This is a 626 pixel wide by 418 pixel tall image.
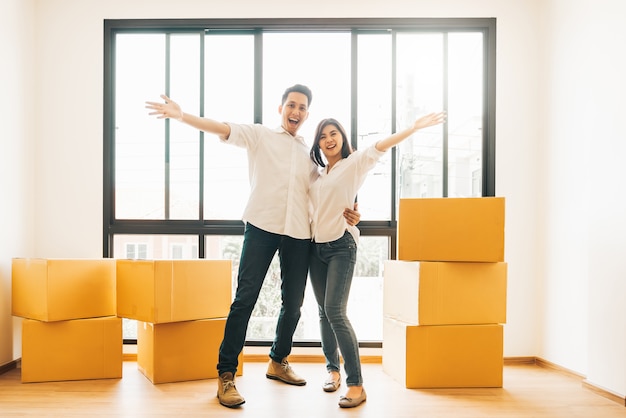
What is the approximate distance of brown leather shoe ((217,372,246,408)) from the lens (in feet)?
7.77

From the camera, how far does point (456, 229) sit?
2682mm

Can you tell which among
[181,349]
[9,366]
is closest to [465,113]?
[181,349]

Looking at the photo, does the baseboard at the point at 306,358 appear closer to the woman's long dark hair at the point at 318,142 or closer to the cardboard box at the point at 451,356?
the cardboard box at the point at 451,356

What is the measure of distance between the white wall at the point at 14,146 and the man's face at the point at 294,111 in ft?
5.30

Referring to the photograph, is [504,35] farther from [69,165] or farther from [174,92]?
[69,165]

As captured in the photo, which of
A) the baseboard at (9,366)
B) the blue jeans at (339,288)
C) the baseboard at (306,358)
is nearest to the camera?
the blue jeans at (339,288)

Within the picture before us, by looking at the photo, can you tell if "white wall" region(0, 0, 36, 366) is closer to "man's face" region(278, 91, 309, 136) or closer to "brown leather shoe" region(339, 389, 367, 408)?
"man's face" region(278, 91, 309, 136)

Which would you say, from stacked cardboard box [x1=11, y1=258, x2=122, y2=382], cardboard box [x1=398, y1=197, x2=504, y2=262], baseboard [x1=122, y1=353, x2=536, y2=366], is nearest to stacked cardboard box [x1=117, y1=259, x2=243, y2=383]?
stacked cardboard box [x1=11, y1=258, x2=122, y2=382]

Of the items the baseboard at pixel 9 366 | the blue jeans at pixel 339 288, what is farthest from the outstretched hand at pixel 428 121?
the baseboard at pixel 9 366

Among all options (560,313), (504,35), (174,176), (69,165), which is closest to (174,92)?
(174,176)

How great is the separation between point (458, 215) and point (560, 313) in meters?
1.02

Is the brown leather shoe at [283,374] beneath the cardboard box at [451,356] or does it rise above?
beneath

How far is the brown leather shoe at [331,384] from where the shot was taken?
8.61 feet

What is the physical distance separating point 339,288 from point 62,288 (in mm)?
1441
